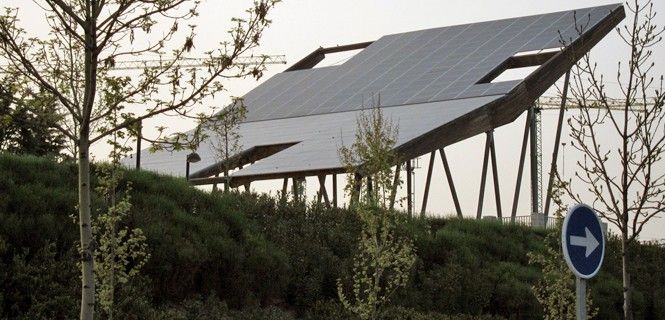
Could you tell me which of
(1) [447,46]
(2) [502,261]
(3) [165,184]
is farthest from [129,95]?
(1) [447,46]

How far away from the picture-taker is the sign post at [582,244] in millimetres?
9109

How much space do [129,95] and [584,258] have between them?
3840 millimetres

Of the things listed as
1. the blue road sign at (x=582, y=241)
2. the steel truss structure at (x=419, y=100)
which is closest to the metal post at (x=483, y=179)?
the steel truss structure at (x=419, y=100)

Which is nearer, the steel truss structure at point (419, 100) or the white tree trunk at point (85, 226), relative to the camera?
the white tree trunk at point (85, 226)

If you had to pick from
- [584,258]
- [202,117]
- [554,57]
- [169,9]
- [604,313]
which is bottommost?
[604,313]

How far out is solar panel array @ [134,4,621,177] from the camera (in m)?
27.6

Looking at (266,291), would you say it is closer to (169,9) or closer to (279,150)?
(169,9)

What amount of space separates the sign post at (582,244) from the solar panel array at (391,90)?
15840 mm

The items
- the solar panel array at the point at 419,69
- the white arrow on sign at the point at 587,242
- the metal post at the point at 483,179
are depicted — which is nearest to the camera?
the white arrow on sign at the point at 587,242

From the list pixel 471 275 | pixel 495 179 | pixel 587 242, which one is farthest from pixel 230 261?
pixel 495 179

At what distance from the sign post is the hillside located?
7.76 metres

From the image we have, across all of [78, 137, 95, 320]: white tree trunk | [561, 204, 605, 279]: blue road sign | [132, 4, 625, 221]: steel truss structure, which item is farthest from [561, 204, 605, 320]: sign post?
Answer: [132, 4, 625, 221]: steel truss structure

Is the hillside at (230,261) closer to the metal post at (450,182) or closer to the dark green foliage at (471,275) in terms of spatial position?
the dark green foliage at (471,275)

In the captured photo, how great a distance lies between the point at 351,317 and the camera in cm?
1816
